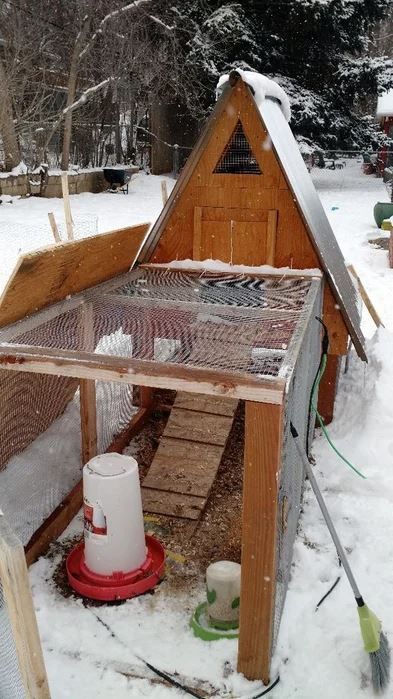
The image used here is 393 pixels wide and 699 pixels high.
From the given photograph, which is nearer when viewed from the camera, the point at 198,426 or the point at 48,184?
the point at 198,426

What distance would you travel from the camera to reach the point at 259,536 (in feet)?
8.28

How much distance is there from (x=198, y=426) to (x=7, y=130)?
48.7 feet

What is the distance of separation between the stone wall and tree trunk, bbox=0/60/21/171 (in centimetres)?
70

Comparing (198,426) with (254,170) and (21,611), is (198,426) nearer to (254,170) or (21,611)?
(254,170)

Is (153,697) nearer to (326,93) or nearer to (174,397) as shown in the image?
(174,397)

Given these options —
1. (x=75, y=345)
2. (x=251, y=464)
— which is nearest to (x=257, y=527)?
(x=251, y=464)

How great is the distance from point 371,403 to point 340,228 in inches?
382

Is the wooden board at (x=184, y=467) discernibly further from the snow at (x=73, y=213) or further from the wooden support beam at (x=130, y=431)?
the snow at (x=73, y=213)

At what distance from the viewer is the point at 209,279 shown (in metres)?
4.59

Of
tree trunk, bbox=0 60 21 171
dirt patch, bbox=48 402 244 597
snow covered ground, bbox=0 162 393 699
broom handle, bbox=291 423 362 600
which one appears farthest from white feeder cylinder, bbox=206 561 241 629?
tree trunk, bbox=0 60 21 171

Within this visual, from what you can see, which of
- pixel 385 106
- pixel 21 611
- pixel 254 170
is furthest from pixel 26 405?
pixel 385 106

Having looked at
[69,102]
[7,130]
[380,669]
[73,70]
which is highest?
[73,70]

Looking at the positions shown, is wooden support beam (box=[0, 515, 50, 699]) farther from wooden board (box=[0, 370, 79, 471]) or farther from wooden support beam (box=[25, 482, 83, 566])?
wooden board (box=[0, 370, 79, 471])

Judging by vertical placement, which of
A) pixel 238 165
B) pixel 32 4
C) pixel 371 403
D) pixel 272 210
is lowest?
pixel 371 403
